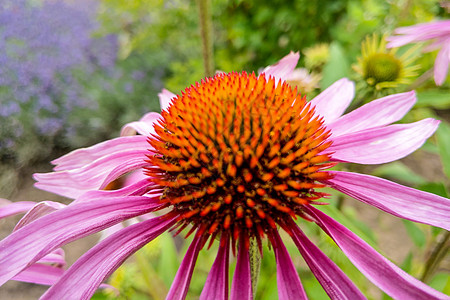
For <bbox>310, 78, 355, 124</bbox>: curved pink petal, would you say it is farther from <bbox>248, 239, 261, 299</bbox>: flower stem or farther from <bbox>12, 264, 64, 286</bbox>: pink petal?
<bbox>12, 264, 64, 286</bbox>: pink petal

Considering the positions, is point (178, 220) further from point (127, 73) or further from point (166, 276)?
point (127, 73)

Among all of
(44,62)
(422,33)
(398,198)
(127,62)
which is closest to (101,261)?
(398,198)

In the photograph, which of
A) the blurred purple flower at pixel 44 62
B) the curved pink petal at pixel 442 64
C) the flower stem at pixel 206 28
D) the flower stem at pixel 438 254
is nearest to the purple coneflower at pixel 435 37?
the curved pink petal at pixel 442 64

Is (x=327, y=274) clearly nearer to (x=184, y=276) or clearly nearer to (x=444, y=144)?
(x=184, y=276)

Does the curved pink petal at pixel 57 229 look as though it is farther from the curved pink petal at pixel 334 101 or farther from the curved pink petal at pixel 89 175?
the curved pink petal at pixel 334 101

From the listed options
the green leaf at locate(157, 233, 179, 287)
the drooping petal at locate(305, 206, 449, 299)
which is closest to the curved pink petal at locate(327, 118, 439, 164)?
the drooping petal at locate(305, 206, 449, 299)

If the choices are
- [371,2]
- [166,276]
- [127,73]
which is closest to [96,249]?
[166,276]

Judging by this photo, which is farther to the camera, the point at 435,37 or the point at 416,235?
the point at 416,235
